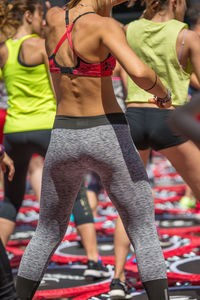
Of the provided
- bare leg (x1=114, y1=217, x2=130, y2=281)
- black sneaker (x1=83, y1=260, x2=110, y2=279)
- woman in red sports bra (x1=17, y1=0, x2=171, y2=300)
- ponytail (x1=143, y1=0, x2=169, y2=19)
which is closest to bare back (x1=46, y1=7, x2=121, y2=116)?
woman in red sports bra (x1=17, y1=0, x2=171, y2=300)

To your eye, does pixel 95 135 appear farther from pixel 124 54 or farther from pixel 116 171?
pixel 124 54

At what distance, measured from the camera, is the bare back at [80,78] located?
3029mm

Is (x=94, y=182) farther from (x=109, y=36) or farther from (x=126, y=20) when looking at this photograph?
(x=126, y=20)

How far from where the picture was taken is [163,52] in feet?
13.5

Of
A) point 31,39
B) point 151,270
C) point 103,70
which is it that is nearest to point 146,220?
point 151,270

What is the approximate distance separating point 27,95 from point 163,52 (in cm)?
126

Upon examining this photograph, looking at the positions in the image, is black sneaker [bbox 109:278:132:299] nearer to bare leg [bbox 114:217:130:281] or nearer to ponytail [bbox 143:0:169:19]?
bare leg [bbox 114:217:130:281]

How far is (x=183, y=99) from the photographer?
4188mm

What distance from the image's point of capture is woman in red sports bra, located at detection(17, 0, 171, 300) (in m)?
3.10

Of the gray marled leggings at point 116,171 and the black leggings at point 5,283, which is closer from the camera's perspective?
the black leggings at point 5,283

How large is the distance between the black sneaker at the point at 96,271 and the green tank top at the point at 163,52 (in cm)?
141

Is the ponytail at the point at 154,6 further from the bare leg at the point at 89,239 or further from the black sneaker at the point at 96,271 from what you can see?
the black sneaker at the point at 96,271

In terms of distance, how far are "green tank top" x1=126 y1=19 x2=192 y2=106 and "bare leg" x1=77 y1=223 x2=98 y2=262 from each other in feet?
3.94

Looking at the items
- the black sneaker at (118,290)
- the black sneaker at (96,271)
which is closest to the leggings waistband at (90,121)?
the black sneaker at (118,290)
